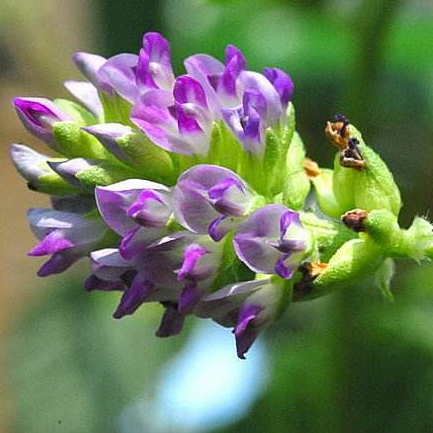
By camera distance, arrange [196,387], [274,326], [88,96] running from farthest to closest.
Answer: [196,387] < [274,326] < [88,96]

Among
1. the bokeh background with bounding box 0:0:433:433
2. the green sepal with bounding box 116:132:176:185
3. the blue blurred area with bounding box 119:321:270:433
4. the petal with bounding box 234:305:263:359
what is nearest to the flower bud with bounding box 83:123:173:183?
the green sepal with bounding box 116:132:176:185

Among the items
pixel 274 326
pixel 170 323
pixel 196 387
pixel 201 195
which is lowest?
pixel 196 387

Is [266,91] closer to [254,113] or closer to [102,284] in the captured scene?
[254,113]

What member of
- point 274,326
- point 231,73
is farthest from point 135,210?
point 274,326

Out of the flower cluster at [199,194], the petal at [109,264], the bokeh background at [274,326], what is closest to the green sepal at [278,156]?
the flower cluster at [199,194]

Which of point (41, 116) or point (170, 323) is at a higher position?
point (41, 116)

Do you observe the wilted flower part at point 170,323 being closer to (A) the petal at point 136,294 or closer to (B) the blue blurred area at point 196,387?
(A) the petal at point 136,294

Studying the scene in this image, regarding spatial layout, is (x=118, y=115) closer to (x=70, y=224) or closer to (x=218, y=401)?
(x=70, y=224)

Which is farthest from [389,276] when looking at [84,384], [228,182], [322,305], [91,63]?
[84,384]
